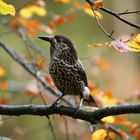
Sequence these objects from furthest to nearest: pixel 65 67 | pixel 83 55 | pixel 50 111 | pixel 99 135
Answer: pixel 83 55, pixel 65 67, pixel 99 135, pixel 50 111

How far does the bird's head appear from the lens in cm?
423

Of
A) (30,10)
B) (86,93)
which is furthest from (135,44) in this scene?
(30,10)

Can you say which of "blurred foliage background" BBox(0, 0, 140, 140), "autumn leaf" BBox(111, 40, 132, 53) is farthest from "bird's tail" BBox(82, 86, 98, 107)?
"blurred foliage background" BBox(0, 0, 140, 140)

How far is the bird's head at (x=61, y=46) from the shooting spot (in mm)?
4234

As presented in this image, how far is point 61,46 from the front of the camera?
4258 millimetres

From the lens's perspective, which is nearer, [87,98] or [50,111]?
[50,111]

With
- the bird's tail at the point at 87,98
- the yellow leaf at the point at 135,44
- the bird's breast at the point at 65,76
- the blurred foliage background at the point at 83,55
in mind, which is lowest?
the blurred foliage background at the point at 83,55

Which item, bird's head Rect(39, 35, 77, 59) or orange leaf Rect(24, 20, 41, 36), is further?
orange leaf Rect(24, 20, 41, 36)

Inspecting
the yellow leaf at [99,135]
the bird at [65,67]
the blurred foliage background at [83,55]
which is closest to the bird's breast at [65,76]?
the bird at [65,67]

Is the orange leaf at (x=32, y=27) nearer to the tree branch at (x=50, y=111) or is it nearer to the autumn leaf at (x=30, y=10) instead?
the autumn leaf at (x=30, y=10)

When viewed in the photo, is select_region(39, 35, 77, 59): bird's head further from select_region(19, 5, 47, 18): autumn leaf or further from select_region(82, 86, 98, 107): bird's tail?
select_region(19, 5, 47, 18): autumn leaf

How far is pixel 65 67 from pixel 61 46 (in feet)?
0.55

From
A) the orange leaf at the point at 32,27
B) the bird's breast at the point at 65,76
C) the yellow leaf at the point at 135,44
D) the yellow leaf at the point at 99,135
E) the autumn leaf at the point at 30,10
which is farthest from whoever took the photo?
the orange leaf at the point at 32,27

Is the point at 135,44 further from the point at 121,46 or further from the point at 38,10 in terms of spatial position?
the point at 38,10
